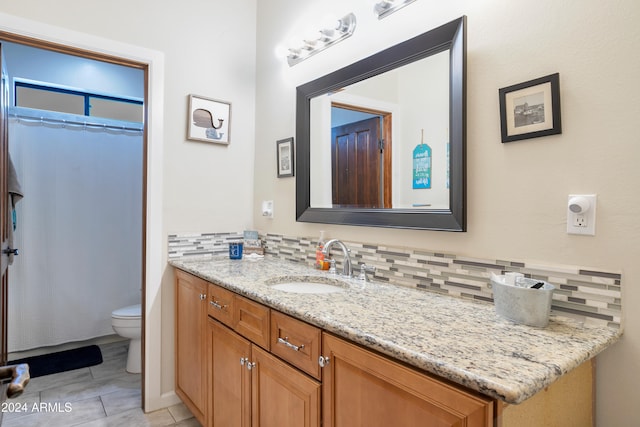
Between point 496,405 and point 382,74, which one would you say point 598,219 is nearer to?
point 496,405

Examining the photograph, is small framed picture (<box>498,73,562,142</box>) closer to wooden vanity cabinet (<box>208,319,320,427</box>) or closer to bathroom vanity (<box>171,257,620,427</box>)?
bathroom vanity (<box>171,257,620,427</box>)

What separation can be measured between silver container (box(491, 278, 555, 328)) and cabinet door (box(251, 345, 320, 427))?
58 cm

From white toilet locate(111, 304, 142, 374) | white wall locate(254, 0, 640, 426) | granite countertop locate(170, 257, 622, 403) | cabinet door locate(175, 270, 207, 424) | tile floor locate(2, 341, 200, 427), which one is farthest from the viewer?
white toilet locate(111, 304, 142, 374)

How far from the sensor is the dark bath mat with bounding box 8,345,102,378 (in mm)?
2554

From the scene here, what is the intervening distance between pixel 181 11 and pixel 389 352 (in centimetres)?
230

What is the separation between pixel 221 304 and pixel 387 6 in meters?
1.47

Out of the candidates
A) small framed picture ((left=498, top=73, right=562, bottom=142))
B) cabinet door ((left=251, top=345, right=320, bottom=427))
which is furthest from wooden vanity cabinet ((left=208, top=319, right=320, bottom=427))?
small framed picture ((left=498, top=73, right=562, bottom=142))

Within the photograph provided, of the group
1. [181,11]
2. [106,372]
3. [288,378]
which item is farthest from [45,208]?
[288,378]

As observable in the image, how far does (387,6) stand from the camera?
1.56 metres

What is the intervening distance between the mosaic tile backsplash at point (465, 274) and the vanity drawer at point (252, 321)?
543 mm

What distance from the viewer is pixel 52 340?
283cm

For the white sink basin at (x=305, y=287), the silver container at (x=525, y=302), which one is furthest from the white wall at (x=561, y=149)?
the white sink basin at (x=305, y=287)

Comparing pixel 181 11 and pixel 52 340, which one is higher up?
pixel 181 11

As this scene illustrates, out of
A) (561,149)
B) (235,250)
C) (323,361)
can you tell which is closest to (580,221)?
(561,149)
